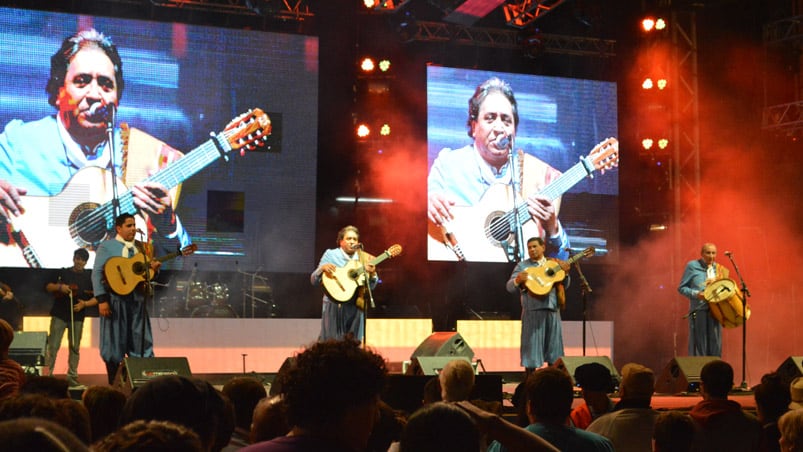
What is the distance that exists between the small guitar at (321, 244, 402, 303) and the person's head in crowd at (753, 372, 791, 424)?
6.15m

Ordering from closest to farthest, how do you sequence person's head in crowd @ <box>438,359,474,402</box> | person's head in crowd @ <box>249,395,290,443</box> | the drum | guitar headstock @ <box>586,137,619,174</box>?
person's head in crowd @ <box>249,395,290,443</box>, person's head in crowd @ <box>438,359,474,402</box>, the drum, guitar headstock @ <box>586,137,619,174</box>

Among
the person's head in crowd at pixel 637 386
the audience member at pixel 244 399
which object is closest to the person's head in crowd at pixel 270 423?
the audience member at pixel 244 399

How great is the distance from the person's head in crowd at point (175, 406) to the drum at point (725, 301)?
10139 millimetres

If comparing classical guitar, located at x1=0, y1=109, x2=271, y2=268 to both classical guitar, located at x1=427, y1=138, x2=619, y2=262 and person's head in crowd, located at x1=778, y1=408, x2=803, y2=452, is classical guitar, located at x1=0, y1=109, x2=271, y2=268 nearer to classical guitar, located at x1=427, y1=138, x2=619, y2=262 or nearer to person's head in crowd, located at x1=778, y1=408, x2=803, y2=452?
classical guitar, located at x1=427, y1=138, x2=619, y2=262

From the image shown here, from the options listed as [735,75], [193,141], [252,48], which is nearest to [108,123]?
[193,141]

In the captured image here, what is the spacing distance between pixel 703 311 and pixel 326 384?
1033 cm

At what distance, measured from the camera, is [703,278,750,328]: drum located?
11.5 m

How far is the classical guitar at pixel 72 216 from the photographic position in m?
11.5

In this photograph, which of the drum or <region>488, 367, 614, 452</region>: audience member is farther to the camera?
the drum

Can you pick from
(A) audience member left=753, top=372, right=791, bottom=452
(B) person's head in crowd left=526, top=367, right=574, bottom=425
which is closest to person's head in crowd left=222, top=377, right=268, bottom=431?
(B) person's head in crowd left=526, top=367, right=574, bottom=425

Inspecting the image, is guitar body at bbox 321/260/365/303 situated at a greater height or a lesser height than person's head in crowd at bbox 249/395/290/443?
greater

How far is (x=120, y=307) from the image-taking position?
30.0 ft

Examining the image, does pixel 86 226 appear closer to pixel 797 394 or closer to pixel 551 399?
pixel 797 394

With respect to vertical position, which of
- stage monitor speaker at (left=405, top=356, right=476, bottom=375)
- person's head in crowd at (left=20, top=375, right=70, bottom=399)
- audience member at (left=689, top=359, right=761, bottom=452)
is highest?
person's head in crowd at (left=20, top=375, right=70, bottom=399)
